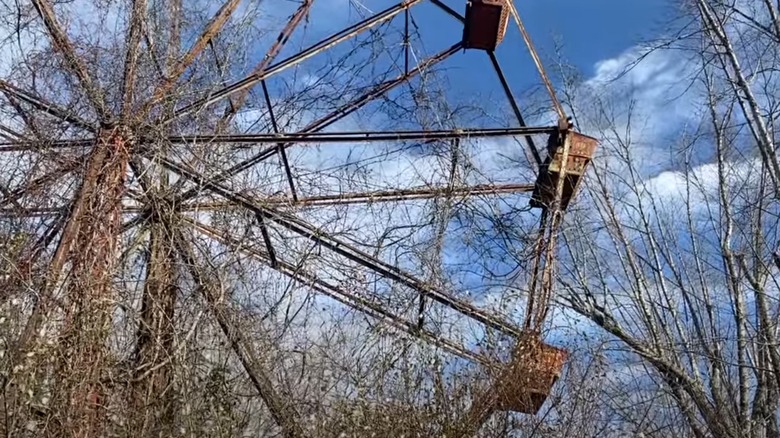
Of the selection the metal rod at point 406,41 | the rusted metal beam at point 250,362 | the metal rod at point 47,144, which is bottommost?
the rusted metal beam at point 250,362

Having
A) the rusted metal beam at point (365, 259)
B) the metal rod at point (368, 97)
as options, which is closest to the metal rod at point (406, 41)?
the metal rod at point (368, 97)

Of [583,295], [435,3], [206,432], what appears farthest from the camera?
[583,295]

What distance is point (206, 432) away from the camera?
5.04 metres

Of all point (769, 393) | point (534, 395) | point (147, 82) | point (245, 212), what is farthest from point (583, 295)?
point (147, 82)

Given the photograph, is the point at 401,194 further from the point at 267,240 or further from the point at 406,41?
the point at 406,41

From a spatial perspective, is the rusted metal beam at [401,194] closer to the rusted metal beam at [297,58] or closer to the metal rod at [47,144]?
the rusted metal beam at [297,58]

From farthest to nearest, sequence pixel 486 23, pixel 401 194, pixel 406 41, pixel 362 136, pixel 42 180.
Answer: pixel 406 41
pixel 401 194
pixel 486 23
pixel 362 136
pixel 42 180

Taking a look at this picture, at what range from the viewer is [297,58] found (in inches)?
249

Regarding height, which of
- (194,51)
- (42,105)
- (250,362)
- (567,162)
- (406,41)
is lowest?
(250,362)

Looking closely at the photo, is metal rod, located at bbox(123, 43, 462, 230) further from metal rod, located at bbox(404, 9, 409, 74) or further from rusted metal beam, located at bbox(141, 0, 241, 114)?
rusted metal beam, located at bbox(141, 0, 241, 114)

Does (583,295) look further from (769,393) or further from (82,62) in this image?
(82,62)

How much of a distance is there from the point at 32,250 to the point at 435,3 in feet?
12.5

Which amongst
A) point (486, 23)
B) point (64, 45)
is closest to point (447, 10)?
point (486, 23)

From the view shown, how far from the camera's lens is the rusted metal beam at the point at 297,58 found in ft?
19.4
